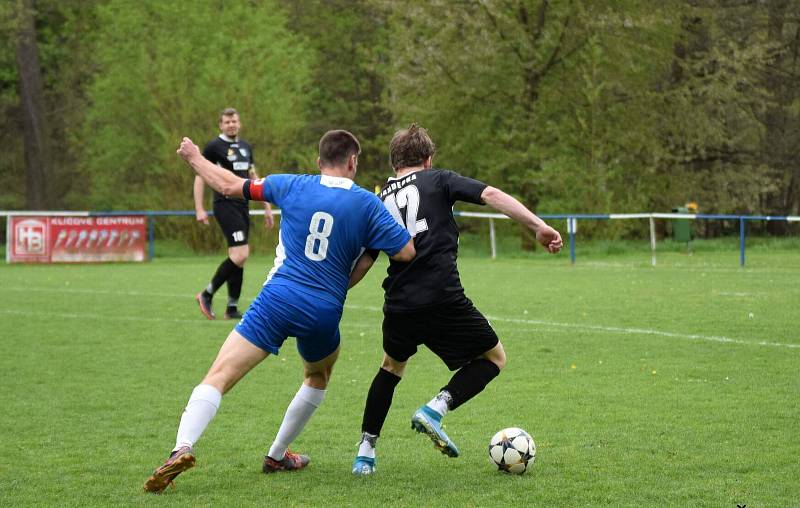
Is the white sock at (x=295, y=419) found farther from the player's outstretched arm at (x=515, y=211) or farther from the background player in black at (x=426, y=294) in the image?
the player's outstretched arm at (x=515, y=211)

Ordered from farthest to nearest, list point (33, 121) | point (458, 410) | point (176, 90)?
1. point (33, 121)
2. point (176, 90)
3. point (458, 410)

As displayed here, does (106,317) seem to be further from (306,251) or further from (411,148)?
(306,251)

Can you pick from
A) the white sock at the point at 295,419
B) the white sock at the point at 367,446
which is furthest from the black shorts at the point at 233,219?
the white sock at the point at 367,446

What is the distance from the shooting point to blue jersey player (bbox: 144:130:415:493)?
17.9 feet

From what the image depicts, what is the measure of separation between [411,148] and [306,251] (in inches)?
34.4

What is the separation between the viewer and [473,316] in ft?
19.5

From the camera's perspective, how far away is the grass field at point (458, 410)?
5.40 m

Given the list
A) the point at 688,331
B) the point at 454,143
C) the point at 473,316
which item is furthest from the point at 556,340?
the point at 454,143

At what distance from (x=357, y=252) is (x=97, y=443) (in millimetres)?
2094

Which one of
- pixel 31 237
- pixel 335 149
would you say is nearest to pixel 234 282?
pixel 335 149

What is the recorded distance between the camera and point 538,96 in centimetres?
3092

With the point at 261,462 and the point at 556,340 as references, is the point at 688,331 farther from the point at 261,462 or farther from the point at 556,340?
the point at 261,462

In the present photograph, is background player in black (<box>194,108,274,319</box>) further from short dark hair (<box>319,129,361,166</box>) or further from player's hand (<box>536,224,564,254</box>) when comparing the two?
player's hand (<box>536,224,564,254</box>)

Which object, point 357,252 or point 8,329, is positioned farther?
point 8,329
